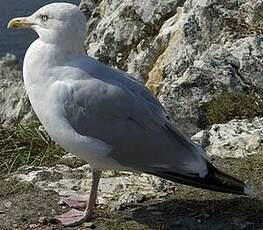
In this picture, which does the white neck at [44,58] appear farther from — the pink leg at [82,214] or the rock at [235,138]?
the rock at [235,138]

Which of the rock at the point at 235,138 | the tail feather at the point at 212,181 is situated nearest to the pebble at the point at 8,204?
the tail feather at the point at 212,181

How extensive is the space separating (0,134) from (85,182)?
196 cm

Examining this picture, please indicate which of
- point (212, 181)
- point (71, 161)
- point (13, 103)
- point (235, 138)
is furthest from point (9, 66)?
point (212, 181)

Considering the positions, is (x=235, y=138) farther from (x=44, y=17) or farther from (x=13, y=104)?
(x=13, y=104)

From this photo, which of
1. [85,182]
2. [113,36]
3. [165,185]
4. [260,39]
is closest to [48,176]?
[85,182]

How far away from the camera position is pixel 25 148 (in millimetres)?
6457

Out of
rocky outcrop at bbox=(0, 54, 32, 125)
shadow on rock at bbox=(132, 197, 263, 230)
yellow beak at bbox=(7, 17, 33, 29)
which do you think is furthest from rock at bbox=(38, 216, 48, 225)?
rocky outcrop at bbox=(0, 54, 32, 125)

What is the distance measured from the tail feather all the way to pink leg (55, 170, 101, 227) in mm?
430

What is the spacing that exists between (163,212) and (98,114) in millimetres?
764

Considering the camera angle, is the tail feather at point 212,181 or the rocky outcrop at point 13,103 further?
the rocky outcrop at point 13,103

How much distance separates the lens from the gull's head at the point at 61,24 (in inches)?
173

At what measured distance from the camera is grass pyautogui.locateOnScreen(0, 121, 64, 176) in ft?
20.1

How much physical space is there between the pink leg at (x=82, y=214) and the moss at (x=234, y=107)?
1677 millimetres

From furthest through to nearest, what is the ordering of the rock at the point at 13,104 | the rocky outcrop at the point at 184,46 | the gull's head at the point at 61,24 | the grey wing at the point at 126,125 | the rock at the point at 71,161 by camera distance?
the rock at the point at 13,104 → the rocky outcrop at the point at 184,46 → the rock at the point at 71,161 → the gull's head at the point at 61,24 → the grey wing at the point at 126,125
